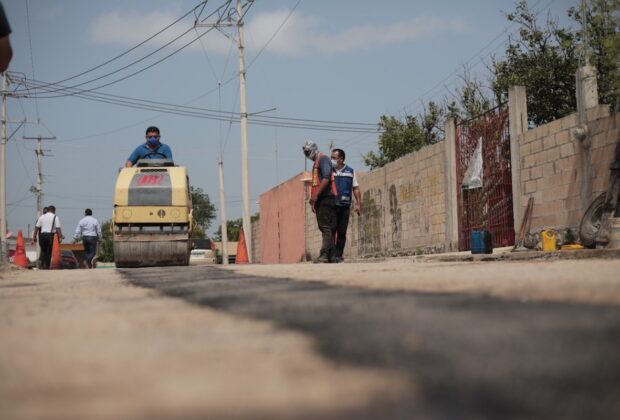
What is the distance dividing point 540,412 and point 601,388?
17 cm

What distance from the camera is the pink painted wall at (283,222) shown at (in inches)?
1051

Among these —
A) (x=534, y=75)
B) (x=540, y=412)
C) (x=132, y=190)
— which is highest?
(x=534, y=75)

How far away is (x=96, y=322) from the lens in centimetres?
221

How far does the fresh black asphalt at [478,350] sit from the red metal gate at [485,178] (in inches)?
409

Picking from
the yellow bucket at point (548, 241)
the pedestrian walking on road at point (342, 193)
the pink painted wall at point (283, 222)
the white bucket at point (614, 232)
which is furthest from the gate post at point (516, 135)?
the pink painted wall at point (283, 222)

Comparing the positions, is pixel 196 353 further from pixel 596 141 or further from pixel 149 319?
pixel 596 141

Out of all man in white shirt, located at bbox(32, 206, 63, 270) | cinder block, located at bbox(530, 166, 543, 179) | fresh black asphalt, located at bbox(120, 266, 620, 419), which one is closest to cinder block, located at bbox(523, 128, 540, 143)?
cinder block, located at bbox(530, 166, 543, 179)

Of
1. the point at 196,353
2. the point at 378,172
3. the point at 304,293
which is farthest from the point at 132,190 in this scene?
the point at 196,353

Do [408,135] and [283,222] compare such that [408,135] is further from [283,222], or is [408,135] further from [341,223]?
[341,223]

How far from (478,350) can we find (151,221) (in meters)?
11.8

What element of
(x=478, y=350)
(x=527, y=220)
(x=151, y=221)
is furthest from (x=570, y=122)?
(x=478, y=350)

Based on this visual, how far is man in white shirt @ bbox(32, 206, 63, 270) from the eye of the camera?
16.5 metres

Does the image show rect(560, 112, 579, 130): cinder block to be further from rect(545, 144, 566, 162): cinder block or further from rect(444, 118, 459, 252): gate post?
rect(444, 118, 459, 252): gate post

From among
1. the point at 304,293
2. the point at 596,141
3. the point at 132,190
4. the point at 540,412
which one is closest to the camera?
the point at 540,412
